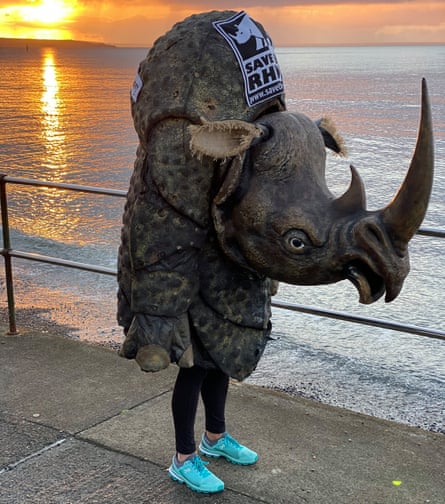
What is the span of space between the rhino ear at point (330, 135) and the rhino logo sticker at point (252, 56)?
0.28m

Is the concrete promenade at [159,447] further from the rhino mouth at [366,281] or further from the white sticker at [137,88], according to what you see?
the white sticker at [137,88]

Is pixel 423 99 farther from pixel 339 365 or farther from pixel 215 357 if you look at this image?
pixel 339 365

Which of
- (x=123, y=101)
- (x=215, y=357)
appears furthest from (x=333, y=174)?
(x=123, y=101)

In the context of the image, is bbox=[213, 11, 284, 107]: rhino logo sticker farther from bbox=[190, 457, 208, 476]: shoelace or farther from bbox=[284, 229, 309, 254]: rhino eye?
bbox=[190, 457, 208, 476]: shoelace

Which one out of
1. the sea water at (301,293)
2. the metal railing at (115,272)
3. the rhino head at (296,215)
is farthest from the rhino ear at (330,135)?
the sea water at (301,293)

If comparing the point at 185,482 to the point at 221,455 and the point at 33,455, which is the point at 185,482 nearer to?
the point at 221,455

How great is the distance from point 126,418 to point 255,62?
206cm

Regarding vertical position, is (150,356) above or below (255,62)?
below

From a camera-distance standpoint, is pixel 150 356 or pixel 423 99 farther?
pixel 150 356


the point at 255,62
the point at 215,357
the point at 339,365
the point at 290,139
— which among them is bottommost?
the point at 339,365

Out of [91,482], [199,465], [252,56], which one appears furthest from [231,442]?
[252,56]

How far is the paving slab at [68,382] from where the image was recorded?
4234 millimetres

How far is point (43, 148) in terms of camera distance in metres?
17.0

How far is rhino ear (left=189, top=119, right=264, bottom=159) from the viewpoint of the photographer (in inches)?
107
